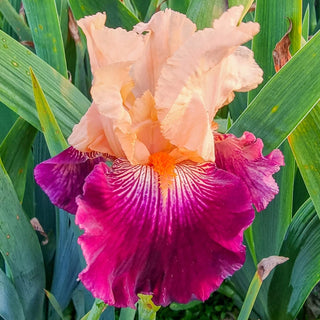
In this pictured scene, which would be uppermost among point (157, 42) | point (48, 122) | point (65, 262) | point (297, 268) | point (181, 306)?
point (157, 42)

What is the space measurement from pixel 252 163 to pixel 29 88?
417 mm

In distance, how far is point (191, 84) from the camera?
61 centimetres

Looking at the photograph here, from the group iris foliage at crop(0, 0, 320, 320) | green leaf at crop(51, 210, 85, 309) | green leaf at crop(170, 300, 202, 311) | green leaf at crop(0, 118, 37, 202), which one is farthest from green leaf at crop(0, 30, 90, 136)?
green leaf at crop(170, 300, 202, 311)

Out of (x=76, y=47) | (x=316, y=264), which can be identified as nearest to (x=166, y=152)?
(x=316, y=264)

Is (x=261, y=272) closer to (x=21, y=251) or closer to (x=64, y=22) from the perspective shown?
(x=21, y=251)

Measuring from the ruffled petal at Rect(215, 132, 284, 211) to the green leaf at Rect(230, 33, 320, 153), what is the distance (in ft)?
0.29

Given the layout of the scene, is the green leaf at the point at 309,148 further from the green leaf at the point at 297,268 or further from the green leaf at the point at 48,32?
the green leaf at the point at 48,32

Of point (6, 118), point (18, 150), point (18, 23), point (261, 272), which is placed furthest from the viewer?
point (18, 23)

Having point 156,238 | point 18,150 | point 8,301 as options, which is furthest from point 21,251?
point 156,238

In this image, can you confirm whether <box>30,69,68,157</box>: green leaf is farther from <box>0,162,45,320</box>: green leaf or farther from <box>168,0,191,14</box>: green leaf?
<box>168,0,191,14</box>: green leaf

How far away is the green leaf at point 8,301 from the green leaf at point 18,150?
0.69 feet

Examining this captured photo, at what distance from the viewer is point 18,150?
0.99 metres

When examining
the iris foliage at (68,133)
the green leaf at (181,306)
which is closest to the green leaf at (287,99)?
the iris foliage at (68,133)

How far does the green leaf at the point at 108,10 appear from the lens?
1022mm
